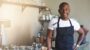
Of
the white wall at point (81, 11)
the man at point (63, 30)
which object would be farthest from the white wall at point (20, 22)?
the man at point (63, 30)

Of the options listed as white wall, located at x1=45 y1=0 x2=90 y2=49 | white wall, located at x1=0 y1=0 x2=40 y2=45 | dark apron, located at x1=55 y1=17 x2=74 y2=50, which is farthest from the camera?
white wall, located at x1=45 y1=0 x2=90 y2=49

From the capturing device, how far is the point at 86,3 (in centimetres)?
361

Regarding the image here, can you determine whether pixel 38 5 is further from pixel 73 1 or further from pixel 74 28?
pixel 74 28

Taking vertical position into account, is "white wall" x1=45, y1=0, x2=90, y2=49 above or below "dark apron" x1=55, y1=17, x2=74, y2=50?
above

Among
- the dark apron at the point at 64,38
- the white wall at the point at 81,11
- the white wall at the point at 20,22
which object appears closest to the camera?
the dark apron at the point at 64,38

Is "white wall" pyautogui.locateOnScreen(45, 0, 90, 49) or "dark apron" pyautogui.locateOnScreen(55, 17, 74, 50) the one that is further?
"white wall" pyautogui.locateOnScreen(45, 0, 90, 49)

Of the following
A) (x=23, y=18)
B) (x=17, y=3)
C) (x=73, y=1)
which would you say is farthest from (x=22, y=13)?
(x=73, y=1)

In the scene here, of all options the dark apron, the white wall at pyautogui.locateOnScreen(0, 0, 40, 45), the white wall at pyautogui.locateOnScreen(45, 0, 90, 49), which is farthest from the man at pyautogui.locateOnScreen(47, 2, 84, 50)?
the white wall at pyautogui.locateOnScreen(45, 0, 90, 49)

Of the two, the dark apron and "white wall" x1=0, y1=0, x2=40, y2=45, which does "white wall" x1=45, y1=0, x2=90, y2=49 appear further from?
the dark apron

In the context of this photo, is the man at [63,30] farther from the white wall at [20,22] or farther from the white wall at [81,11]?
the white wall at [81,11]

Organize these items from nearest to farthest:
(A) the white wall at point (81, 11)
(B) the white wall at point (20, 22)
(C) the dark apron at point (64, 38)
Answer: (C) the dark apron at point (64, 38), (B) the white wall at point (20, 22), (A) the white wall at point (81, 11)

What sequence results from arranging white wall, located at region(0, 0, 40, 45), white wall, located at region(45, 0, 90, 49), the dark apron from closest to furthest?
the dark apron, white wall, located at region(0, 0, 40, 45), white wall, located at region(45, 0, 90, 49)

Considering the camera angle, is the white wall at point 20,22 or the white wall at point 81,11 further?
the white wall at point 81,11

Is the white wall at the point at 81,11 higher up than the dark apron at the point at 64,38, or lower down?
higher up
